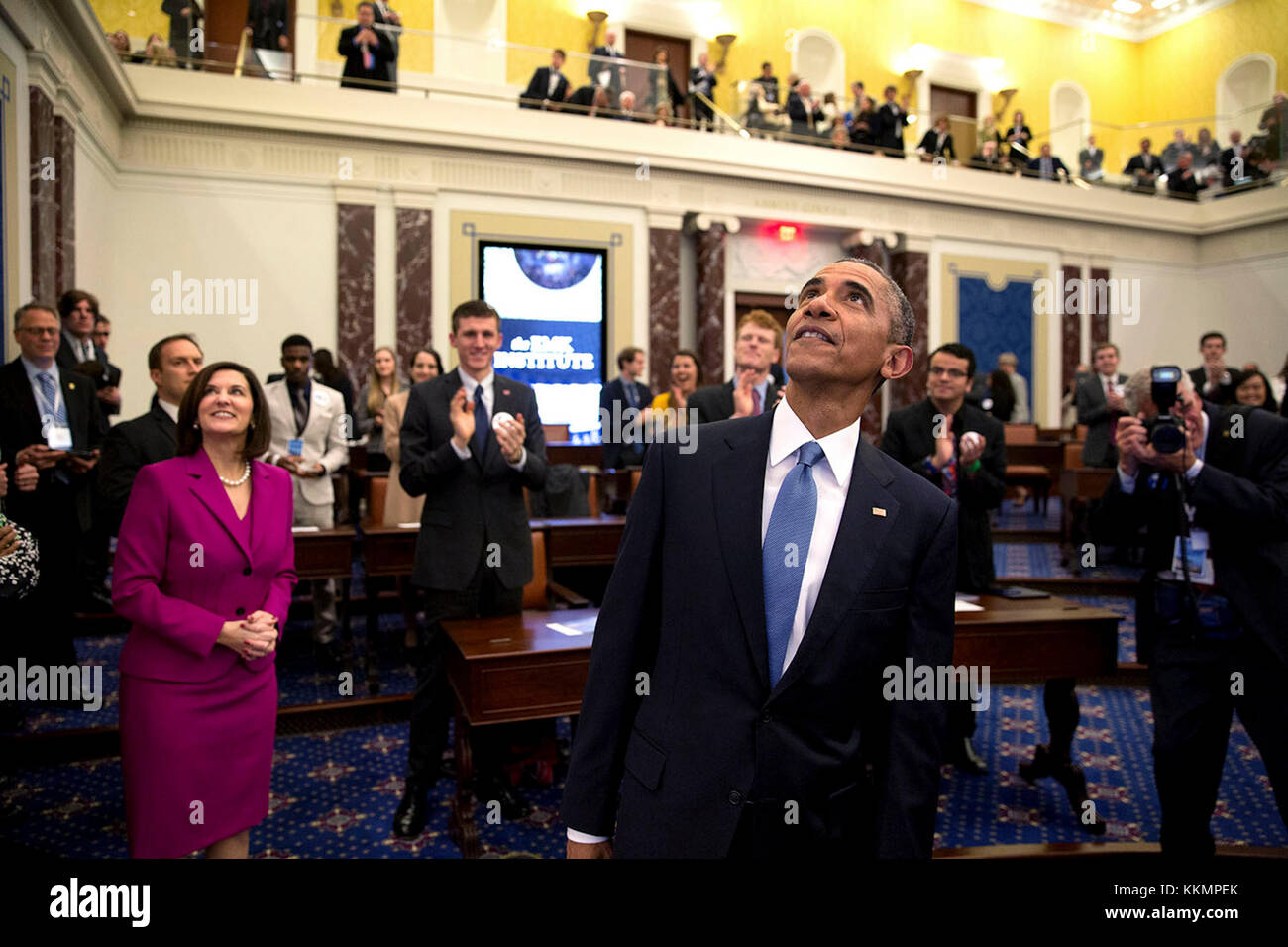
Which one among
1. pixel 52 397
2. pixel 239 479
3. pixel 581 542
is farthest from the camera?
pixel 581 542

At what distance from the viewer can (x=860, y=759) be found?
133 centimetres

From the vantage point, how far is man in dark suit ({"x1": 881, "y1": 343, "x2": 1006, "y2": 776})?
3277mm

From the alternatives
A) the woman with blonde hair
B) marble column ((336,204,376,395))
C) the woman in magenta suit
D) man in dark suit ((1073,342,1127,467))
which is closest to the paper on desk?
the woman in magenta suit

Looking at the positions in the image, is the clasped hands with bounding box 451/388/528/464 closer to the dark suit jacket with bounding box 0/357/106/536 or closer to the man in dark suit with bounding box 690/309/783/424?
the man in dark suit with bounding box 690/309/783/424

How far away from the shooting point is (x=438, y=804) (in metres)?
3.21

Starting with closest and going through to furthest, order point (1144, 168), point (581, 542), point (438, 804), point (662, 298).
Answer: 1. point (438, 804)
2. point (581, 542)
3. point (662, 298)
4. point (1144, 168)

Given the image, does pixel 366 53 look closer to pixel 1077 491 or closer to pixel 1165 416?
pixel 1077 491

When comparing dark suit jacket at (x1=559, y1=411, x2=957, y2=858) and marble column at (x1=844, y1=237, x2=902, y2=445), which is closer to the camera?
dark suit jacket at (x1=559, y1=411, x2=957, y2=858)

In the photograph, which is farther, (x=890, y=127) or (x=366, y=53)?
(x=890, y=127)

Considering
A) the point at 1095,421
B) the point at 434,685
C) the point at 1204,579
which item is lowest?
the point at 434,685

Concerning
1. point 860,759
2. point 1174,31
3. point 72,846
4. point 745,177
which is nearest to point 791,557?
point 860,759

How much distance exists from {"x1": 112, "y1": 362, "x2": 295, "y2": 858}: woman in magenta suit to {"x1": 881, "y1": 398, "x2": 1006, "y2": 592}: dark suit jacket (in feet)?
7.57

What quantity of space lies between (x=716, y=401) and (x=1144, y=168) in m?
13.6

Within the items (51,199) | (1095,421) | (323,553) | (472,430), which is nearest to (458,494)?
(472,430)
